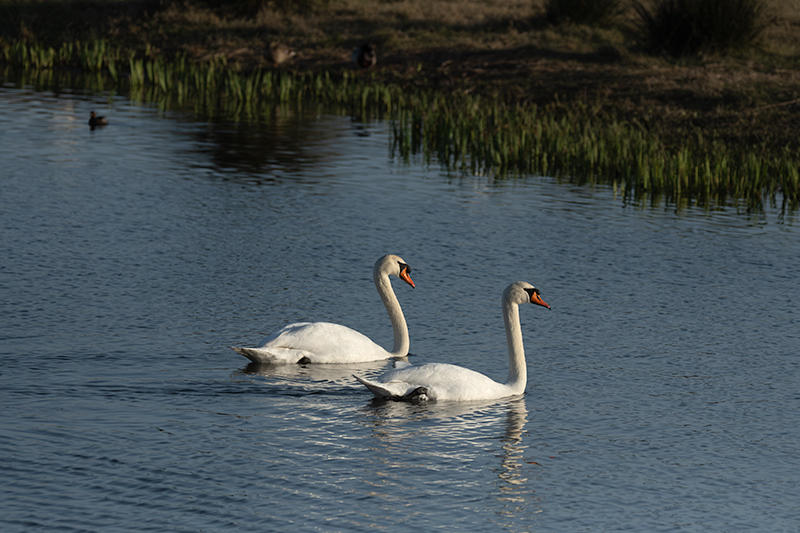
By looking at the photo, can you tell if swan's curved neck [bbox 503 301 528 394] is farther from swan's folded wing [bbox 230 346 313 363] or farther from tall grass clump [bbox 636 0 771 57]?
tall grass clump [bbox 636 0 771 57]

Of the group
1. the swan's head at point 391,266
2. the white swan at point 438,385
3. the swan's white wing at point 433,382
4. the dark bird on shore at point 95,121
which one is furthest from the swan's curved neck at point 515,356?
the dark bird on shore at point 95,121

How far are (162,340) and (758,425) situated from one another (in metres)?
6.19

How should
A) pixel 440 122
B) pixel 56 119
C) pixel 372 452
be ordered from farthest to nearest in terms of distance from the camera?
1. pixel 56 119
2. pixel 440 122
3. pixel 372 452

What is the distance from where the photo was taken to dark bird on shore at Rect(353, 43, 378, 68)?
4428 cm

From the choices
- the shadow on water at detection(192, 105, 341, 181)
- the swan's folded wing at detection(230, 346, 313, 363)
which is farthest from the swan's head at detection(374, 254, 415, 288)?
the shadow on water at detection(192, 105, 341, 181)

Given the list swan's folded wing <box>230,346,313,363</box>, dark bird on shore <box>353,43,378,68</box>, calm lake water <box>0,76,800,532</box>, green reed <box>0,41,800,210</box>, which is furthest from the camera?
dark bird on shore <box>353,43,378,68</box>

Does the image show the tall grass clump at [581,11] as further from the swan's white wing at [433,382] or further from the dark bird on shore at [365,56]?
the swan's white wing at [433,382]

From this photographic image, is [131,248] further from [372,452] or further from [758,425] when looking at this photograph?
→ [758,425]

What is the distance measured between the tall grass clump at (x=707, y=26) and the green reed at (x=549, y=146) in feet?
26.1

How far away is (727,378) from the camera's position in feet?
38.4

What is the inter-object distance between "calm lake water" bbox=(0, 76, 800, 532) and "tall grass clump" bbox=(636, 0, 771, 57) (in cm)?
1808

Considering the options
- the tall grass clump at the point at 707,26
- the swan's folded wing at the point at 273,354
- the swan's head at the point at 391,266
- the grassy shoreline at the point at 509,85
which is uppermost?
the tall grass clump at the point at 707,26

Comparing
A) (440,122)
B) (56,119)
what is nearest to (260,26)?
(56,119)

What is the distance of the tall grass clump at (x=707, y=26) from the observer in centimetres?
3941
